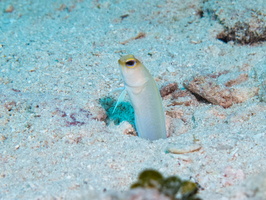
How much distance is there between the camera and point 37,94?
3.61 metres

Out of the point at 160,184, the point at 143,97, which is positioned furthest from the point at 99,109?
the point at 160,184

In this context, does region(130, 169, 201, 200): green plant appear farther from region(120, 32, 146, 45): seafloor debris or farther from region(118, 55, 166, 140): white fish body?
region(120, 32, 146, 45): seafloor debris

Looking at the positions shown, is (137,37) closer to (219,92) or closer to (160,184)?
(219,92)

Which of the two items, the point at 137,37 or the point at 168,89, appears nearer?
the point at 168,89

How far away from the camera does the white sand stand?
7.41 ft

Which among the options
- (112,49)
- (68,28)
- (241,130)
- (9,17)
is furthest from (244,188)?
(9,17)

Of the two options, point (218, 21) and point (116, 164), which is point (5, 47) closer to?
point (116, 164)

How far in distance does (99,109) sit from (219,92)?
156cm

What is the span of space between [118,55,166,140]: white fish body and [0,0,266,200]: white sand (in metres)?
0.25

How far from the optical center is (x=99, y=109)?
352 centimetres

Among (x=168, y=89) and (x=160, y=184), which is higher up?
(x=160, y=184)

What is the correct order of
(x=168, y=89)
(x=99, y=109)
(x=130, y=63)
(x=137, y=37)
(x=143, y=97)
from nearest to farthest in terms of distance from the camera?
1. (x=130, y=63)
2. (x=143, y=97)
3. (x=99, y=109)
4. (x=168, y=89)
5. (x=137, y=37)

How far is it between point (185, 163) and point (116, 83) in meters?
2.01

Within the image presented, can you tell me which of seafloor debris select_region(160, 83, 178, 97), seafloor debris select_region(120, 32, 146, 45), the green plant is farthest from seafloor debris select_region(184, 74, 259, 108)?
the green plant
